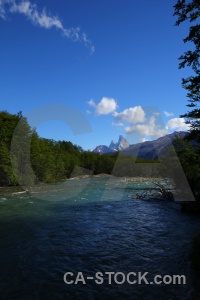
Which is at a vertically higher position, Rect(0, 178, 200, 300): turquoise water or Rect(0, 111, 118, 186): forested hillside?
Rect(0, 111, 118, 186): forested hillside

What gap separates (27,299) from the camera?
30.2 feet

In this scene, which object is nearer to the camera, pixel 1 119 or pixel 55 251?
pixel 55 251

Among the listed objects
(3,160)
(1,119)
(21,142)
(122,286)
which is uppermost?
(1,119)

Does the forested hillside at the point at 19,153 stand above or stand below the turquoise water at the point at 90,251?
above

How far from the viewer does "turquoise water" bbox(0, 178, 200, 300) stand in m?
9.89

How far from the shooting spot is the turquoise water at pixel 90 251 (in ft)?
32.4

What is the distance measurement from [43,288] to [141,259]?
549cm

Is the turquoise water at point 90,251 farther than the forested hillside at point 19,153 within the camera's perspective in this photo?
No

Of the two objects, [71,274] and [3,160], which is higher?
[3,160]

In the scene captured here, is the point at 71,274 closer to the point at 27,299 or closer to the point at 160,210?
the point at 27,299

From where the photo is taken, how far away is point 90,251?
47.5ft

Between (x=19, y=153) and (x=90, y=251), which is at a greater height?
(x=19, y=153)

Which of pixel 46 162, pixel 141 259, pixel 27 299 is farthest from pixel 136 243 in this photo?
pixel 46 162

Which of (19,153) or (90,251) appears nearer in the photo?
(90,251)
